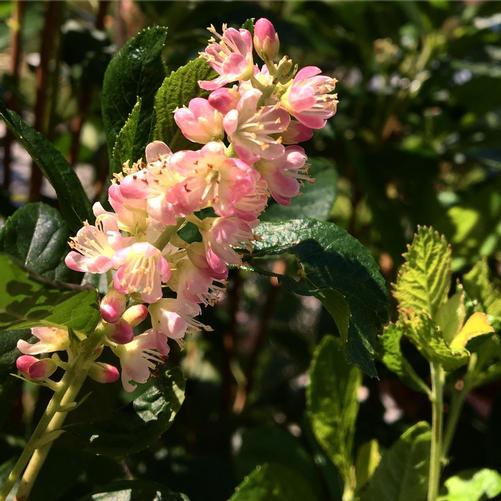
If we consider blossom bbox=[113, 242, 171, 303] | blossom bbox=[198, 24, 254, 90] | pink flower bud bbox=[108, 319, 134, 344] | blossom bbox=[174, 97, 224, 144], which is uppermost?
blossom bbox=[198, 24, 254, 90]

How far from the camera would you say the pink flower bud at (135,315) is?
536 mm

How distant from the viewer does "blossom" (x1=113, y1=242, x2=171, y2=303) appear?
513 millimetres

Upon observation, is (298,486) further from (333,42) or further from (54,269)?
(333,42)

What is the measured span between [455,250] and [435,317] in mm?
395

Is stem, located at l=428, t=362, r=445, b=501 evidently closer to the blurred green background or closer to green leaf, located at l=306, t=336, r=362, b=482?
green leaf, located at l=306, t=336, r=362, b=482

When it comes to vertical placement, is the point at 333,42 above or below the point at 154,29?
below

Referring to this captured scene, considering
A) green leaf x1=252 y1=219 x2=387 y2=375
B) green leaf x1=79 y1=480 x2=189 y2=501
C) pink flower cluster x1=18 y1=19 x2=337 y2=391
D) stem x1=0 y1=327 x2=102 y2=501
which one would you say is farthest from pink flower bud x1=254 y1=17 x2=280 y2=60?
green leaf x1=79 y1=480 x2=189 y2=501

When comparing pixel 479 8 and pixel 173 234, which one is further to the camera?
pixel 479 8

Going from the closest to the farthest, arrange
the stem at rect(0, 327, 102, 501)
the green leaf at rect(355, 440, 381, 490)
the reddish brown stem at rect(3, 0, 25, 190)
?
the stem at rect(0, 327, 102, 501) < the green leaf at rect(355, 440, 381, 490) < the reddish brown stem at rect(3, 0, 25, 190)

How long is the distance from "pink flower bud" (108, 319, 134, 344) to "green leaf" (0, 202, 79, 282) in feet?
0.54

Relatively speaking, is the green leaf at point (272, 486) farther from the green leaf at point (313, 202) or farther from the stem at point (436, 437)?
the green leaf at point (313, 202)

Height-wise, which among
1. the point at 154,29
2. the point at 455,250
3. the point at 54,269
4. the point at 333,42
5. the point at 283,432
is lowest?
the point at 283,432

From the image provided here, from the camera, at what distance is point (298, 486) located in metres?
0.74

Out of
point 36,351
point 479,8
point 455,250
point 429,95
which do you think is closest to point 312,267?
point 36,351
